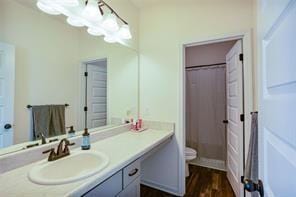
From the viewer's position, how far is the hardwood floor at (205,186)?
2.26m

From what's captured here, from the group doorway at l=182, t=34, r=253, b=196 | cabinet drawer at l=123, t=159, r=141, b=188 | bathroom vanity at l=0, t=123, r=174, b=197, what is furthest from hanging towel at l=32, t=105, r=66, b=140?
doorway at l=182, t=34, r=253, b=196

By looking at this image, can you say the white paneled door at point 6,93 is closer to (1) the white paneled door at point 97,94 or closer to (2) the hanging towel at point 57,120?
(2) the hanging towel at point 57,120

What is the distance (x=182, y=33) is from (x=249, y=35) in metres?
0.76

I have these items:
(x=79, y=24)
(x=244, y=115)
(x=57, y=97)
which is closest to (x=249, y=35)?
(x=244, y=115)

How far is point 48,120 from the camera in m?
1.46

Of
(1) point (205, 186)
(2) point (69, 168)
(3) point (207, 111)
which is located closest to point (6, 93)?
(2) point (69, 168)

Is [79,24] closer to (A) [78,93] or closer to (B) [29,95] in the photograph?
(A) [78,93]

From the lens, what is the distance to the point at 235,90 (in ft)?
7.22

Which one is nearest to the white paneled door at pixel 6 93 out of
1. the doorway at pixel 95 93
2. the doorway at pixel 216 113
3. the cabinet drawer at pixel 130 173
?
the doorway at pixel 95 93

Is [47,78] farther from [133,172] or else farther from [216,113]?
[216,113]

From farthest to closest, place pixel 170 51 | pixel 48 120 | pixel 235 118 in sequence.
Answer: pixel 170 51 → pixel 235 118 → pixel 48 120

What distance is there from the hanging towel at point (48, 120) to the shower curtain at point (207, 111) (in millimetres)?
2505

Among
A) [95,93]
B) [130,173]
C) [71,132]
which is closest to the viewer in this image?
[130,173]

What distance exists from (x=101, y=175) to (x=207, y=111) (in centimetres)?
272
